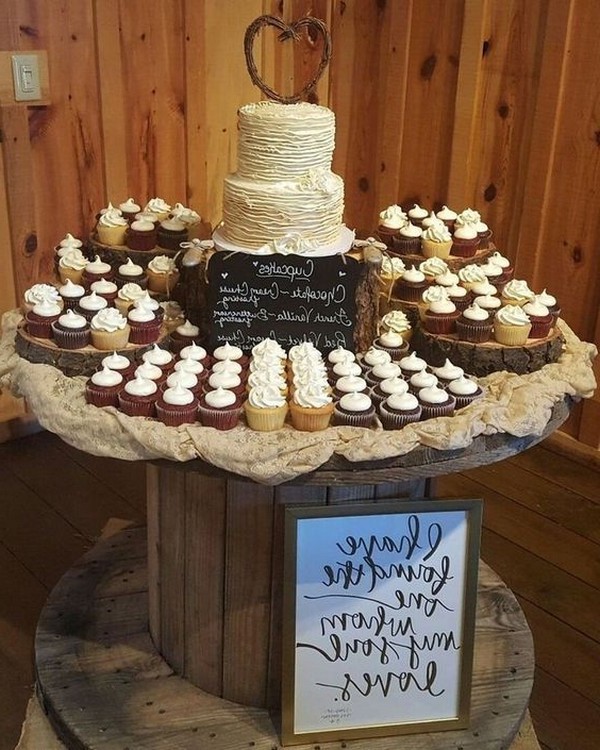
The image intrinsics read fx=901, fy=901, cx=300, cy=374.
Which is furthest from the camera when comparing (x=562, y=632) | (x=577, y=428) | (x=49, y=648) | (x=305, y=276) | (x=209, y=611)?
(x=577, y=428)

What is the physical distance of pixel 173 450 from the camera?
1.42 meters

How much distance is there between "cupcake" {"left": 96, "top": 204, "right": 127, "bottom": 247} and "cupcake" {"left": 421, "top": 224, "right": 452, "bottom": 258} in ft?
2.31

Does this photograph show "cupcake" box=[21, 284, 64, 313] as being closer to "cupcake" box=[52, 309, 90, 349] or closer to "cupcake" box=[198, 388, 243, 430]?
"cupcake" box=[52, 309, 90, 349]

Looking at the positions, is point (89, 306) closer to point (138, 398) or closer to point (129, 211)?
point (138, 398)

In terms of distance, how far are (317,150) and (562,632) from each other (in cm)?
139

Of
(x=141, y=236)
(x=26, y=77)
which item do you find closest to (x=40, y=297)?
(x=141, y=236)

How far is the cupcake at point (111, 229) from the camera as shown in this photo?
2100mm

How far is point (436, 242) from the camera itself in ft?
6.73

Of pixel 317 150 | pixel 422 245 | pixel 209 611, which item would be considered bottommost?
pixel 209 611

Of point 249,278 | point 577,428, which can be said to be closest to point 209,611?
point 249,278

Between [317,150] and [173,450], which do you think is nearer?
[173,450]

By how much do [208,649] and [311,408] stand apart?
667mm

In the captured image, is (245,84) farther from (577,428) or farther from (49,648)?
(49,648)

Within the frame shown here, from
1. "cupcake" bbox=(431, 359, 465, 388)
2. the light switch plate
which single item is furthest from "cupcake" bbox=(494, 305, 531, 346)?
the light switch plate
